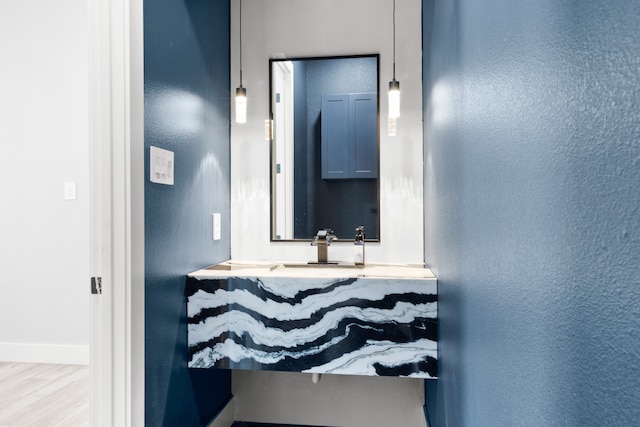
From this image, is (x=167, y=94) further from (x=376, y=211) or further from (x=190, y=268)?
(x=376, y=211)

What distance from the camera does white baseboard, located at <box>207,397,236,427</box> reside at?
7.07 feet

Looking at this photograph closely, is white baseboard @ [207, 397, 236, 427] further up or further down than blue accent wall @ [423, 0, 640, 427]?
further down

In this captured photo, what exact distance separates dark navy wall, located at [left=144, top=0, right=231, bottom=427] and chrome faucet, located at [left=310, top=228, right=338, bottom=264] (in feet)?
1.68

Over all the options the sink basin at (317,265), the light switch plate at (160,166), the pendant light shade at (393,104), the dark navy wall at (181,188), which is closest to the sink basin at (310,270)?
the sink basin at (317,265)

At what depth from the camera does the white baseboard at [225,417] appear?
7.07ft
